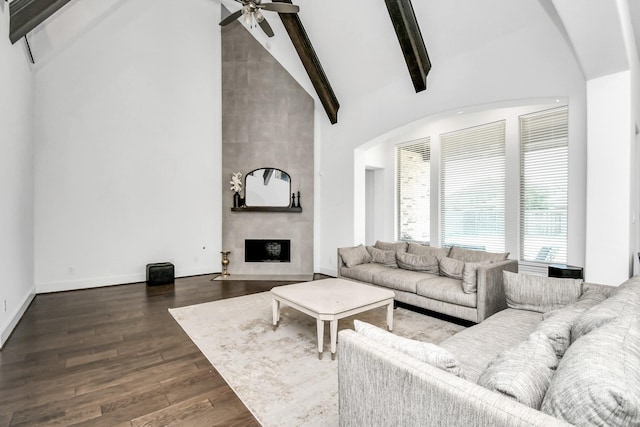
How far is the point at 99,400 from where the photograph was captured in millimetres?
2154

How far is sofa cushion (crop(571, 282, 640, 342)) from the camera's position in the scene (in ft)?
4.79

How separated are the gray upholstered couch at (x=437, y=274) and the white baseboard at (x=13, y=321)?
3.81 metres

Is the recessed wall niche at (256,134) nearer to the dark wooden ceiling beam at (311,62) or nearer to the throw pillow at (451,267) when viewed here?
the dark wooden ceiling beam at (311,62)

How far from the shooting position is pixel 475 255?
4.02m

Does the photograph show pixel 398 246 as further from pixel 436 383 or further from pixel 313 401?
pixel 436 383

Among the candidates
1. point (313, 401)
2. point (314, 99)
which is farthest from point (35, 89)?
point (313, 401)

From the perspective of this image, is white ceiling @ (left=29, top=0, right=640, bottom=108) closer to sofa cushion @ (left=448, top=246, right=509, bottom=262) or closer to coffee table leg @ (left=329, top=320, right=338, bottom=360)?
sofa cushion @ (left=448, top=246, right=509, bottom=262)

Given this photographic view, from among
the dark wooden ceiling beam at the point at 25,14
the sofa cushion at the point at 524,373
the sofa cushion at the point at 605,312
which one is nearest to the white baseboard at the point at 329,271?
the sofa cushion at the point at 605,312

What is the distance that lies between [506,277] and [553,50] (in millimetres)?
2628

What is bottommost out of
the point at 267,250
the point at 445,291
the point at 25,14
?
the point at 445,291

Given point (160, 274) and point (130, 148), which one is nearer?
point (160, 274)

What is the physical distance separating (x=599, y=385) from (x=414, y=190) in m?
6.29

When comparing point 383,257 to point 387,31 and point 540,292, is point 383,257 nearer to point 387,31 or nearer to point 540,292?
point 540,292

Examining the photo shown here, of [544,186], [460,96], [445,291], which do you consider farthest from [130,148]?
[544,186]
